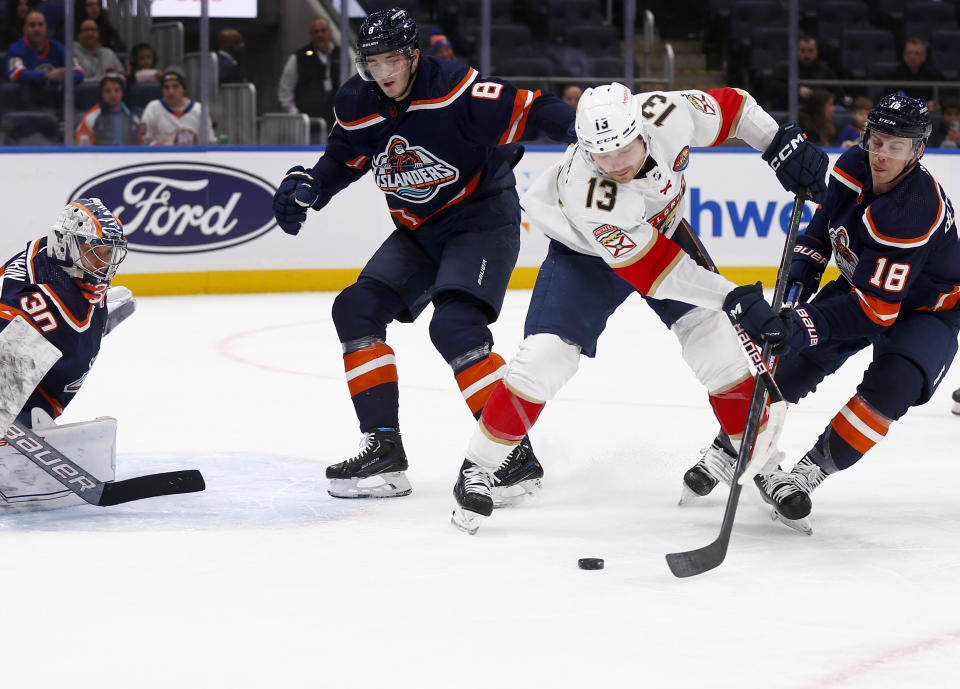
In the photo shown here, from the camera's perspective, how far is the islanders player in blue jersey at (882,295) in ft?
8.77

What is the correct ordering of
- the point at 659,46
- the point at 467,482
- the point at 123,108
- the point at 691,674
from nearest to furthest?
the point at 691,674 → the point at 467,482 → the point at 123,108 → the point at 659,46

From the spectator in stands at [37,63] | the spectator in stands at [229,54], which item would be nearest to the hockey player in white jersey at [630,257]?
the spectator in stands at [229,54]

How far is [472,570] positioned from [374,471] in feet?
2.22

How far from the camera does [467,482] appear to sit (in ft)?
9.12

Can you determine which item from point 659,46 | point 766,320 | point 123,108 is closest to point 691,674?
point 766,320

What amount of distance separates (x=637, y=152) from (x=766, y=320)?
423 mm

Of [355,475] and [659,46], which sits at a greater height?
[659,46]

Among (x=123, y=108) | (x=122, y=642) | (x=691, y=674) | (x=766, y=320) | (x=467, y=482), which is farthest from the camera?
(x=123, y=108)

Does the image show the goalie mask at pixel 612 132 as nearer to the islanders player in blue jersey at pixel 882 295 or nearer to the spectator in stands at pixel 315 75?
the islanders player in blue jersey at pixel 882 295

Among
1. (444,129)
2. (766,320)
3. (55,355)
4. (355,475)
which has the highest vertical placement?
(444,129)

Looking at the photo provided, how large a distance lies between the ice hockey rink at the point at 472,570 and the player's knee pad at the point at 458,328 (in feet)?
1.26

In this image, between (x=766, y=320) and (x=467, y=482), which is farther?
(x=467, y=482)

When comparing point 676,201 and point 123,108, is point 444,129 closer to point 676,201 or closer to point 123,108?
point 676,201

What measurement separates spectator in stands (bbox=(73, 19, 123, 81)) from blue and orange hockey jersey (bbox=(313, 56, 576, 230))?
174 inches
